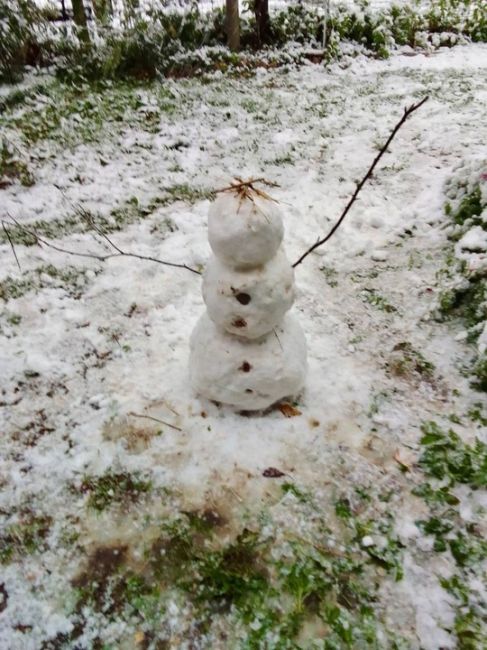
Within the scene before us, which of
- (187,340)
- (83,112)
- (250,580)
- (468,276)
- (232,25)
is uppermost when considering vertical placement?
(232,25)

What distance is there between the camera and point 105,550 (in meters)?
2.02

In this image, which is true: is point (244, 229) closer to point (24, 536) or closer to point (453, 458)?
point (453, 458)

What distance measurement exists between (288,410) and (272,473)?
0.37 meters

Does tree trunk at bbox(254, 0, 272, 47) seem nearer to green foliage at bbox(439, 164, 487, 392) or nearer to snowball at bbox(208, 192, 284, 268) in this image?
green foliage at bbox(439, 164, 487, 392)

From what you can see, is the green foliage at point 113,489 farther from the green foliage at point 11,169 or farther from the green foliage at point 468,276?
the green foliage at point 11,169

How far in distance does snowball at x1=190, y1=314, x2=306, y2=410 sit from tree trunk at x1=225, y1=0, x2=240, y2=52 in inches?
267

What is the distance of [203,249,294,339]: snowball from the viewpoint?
2.04m

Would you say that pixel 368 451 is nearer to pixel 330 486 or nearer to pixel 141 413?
pixel 330 486

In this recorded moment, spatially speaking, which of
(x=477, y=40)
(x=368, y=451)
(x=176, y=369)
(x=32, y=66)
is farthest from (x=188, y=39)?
(x=368, y=451)

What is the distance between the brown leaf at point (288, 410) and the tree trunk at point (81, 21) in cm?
678

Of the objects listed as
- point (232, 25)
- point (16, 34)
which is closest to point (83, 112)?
point (16, 34)

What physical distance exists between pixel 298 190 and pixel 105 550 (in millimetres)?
3576

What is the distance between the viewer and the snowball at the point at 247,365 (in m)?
2.31

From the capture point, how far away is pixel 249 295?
6.73 ft
